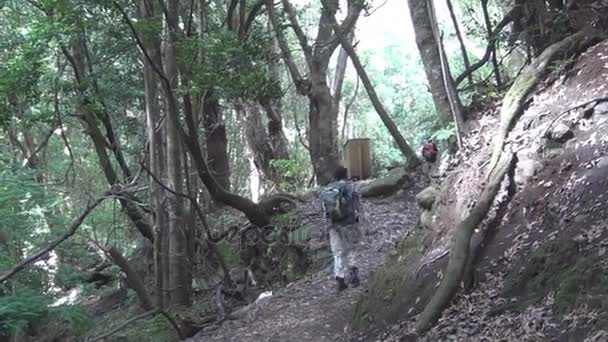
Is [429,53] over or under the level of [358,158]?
over

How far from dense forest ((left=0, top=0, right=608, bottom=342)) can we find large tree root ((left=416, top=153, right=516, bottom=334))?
0.07ft

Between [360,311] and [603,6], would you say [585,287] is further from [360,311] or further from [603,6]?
[603,6]

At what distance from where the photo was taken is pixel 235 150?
90.8ft

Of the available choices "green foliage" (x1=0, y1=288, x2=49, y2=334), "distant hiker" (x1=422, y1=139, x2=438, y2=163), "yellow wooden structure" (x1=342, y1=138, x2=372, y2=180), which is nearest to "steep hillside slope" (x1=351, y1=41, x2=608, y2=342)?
"distant hiker" (x1=422, y1=139, x2=438, y2=163)

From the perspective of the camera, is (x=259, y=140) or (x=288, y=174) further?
(x=259, y=140)

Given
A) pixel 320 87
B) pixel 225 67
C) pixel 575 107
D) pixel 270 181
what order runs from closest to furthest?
pixel 575 107 < pixel 225 67 < pixel 320 87 < pixel 270 181

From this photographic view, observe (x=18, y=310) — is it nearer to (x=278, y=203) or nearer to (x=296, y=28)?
(x=278, y=203)

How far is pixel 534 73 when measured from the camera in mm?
7992

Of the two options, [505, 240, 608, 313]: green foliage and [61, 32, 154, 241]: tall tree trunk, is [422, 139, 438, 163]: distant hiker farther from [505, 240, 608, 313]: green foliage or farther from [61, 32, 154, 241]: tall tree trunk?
[61, 32, 154, 241]: tall tree trunk

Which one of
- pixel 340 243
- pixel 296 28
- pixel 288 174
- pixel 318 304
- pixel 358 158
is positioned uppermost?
pixel 296 28

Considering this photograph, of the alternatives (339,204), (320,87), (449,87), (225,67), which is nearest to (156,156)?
(225,67)

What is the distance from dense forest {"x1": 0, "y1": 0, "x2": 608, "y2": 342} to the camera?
6629mm

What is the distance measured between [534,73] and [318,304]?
16.0 ft

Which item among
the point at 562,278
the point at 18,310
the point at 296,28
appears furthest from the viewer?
the point at 296,28
